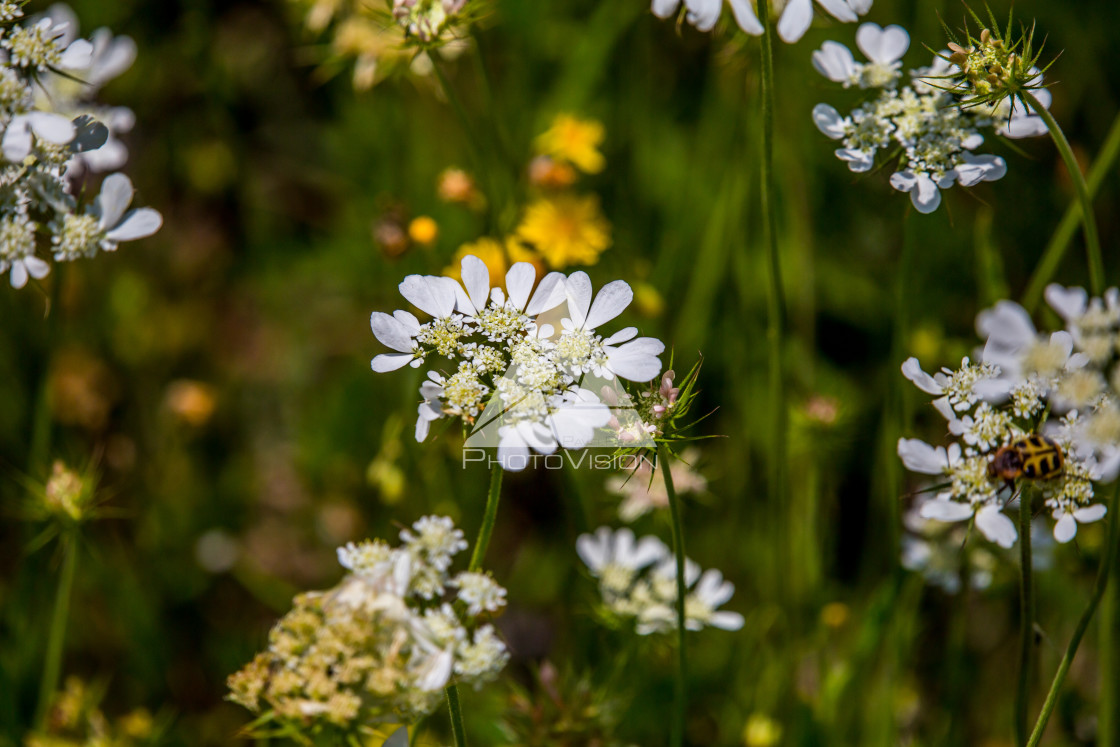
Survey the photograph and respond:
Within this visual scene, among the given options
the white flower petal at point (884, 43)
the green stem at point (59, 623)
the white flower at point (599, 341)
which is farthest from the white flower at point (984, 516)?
the green stem at point (59, 623)

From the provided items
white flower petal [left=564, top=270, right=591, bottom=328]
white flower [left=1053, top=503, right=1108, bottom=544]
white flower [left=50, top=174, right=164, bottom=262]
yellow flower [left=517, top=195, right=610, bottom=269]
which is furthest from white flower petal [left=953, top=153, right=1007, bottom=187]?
white flower [left=50, top=174, right=164, bottom=262]

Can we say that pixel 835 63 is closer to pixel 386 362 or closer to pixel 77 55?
pixel 386 362

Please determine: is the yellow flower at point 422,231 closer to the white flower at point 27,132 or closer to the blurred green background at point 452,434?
the blurred green background at point 452,434

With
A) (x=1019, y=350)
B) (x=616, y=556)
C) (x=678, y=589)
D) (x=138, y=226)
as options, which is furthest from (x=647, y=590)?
(x=138, y=226)

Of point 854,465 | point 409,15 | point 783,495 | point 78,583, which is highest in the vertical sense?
point 409,15

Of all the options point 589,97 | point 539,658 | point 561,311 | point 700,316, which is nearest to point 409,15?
point 561,311

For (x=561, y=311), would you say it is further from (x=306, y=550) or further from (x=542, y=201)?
(x=306, y=550)
